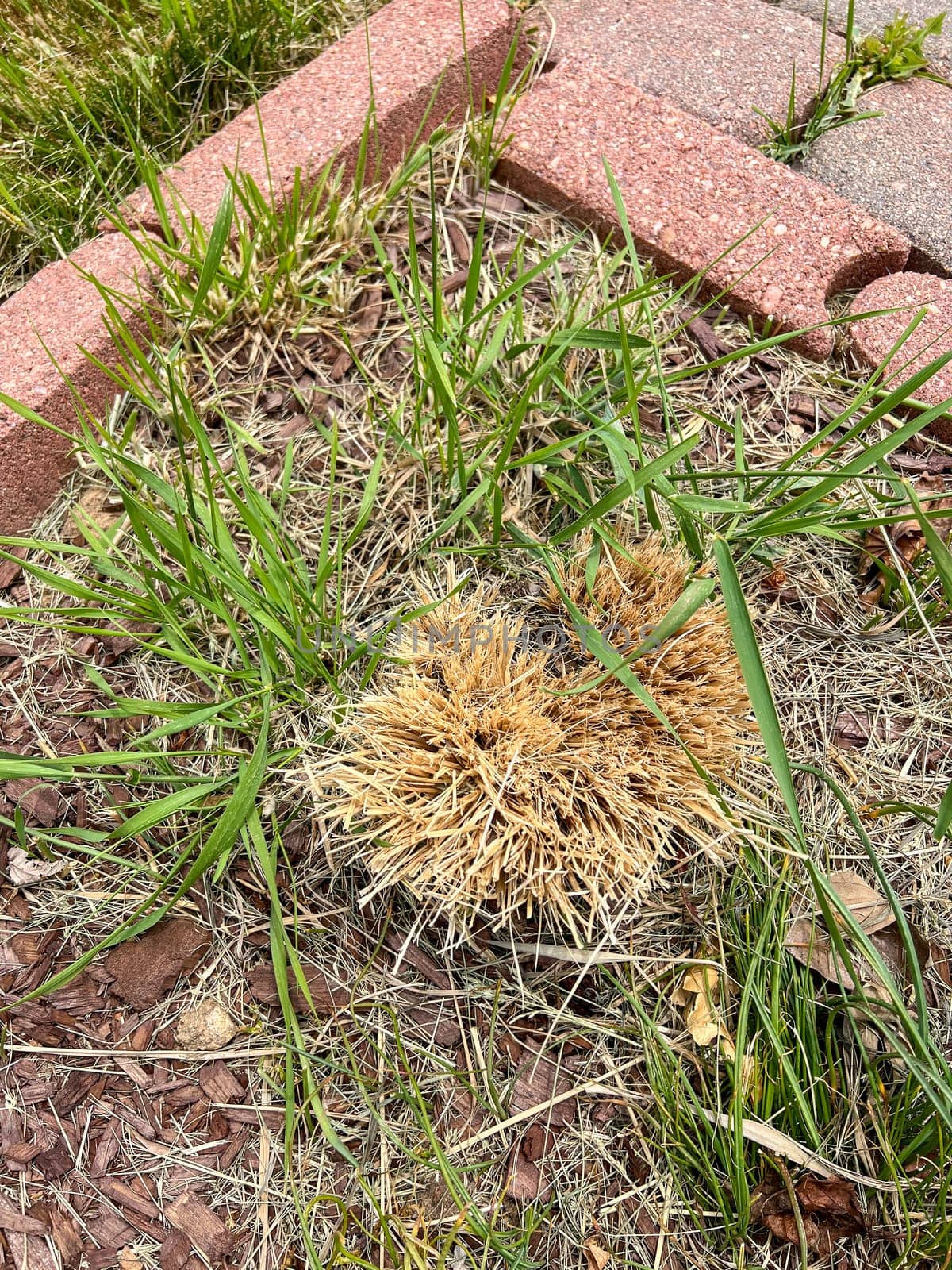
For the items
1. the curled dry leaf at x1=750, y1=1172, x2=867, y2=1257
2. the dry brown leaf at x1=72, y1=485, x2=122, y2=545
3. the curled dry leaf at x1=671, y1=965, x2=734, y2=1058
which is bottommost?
the curled dry leaf at x1=750, y1=1172, x2=867, y2=1257

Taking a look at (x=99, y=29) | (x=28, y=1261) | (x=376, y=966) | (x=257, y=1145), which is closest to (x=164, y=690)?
(x=376, y=966)

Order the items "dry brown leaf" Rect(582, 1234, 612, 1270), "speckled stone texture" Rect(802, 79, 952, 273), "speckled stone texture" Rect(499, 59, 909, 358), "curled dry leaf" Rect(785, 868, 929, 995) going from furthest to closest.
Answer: "speckled stone texture" Rect(802, 79, 952, 273), "speckled stone texture" Rect(499, 59, 909, 358), "curled dry leaf" Rect(785, 868, 929, 995), "dry brown leaf" Rect(582, 1234, 612, 1270)

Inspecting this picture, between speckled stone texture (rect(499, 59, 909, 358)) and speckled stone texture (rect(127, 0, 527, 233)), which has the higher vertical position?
speckled stone texture (rect(127, 0, 527, 233))

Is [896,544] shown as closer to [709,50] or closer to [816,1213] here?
[816,1213]


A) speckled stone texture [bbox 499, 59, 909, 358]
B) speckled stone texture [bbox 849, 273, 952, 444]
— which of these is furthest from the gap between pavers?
speckled stone texture [bbox 849, 273, 952, 444]

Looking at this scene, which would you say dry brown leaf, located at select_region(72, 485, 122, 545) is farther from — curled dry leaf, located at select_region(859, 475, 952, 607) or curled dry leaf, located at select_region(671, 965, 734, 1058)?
curled dry leaf, located at select_region(859, 475, 952, 607)

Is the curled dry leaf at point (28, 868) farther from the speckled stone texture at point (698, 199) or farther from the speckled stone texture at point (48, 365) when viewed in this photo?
the speckled stone texture at point (698, 199)

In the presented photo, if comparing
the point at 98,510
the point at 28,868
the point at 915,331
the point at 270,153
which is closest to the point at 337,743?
the point at 28,868
